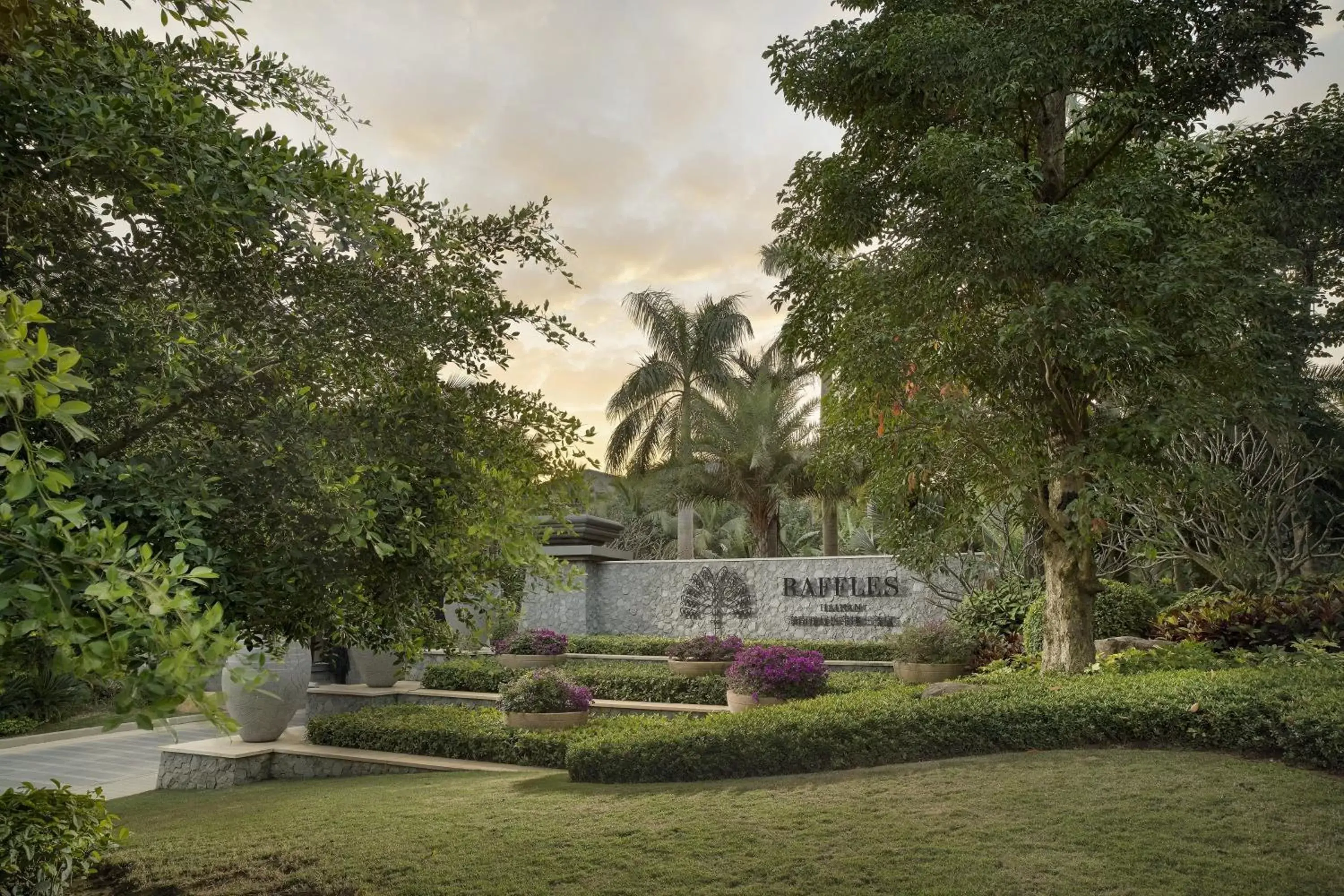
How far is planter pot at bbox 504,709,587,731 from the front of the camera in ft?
37.9

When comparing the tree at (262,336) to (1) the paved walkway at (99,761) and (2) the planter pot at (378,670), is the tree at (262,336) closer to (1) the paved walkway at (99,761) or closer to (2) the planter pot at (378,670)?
(1) the paved walkway at (99,761)

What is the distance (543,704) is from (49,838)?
671 centimetres

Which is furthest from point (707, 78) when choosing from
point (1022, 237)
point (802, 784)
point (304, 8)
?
point (802, 784)

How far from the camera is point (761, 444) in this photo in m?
25.8

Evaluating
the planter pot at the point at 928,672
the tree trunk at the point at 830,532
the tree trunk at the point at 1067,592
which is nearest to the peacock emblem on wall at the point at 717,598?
the tree trunk at the point at 830,532

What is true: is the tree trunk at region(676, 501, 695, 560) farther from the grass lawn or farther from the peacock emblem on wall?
the grass lawn

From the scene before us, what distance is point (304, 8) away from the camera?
7.51 meters

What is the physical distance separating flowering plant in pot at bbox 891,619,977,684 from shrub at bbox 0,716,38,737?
13.6 meters

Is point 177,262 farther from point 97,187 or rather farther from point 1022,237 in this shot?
point 1022,237

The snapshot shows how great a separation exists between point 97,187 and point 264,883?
4.73m

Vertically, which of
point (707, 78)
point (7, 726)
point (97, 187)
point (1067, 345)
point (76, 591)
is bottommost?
point (7, 726)

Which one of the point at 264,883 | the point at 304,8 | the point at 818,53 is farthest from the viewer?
the point at 818,53

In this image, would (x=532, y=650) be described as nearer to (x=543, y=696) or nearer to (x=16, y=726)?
(x=543, y=696)

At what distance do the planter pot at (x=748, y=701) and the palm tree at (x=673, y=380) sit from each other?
1532 cm
